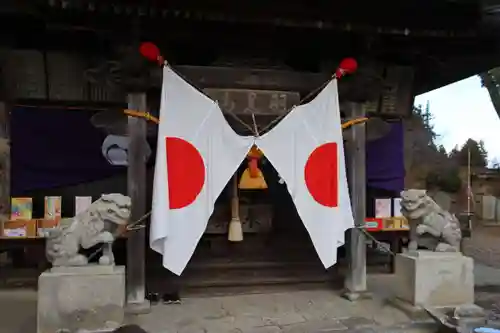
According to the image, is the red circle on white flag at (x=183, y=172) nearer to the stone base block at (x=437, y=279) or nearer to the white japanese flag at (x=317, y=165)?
the white japanese flag at (x=317, y=165)

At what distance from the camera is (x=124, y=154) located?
265 inches

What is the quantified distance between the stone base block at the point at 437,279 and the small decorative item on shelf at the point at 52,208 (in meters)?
4.94

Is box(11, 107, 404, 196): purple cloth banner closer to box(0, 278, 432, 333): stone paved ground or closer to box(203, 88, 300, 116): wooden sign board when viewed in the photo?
box(203, 88, 300, 116): wooden sign board

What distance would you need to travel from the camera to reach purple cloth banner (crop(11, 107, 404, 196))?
23.1 feet

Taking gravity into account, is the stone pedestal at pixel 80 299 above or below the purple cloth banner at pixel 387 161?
below

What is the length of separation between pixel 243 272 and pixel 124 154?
242 centimetres

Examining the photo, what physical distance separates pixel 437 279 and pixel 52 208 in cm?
536

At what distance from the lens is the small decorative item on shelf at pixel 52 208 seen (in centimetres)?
703

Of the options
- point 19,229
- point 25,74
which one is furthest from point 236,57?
point 19,229

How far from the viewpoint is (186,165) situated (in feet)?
17.3

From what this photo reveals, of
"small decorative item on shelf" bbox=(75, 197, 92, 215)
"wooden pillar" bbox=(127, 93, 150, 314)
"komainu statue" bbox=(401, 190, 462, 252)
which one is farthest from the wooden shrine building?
"komainu statue" bbox=(401, 190, 462, 252)

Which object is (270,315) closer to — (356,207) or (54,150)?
(356,207)

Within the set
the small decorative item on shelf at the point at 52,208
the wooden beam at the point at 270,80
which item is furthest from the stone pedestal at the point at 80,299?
the small decorative item on shelf at the point at 52,208

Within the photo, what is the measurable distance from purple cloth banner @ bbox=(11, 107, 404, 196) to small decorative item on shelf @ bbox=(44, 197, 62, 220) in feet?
0.77
